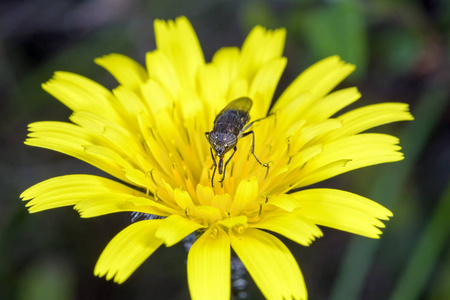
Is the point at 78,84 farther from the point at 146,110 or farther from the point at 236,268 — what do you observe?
the point at 236,268

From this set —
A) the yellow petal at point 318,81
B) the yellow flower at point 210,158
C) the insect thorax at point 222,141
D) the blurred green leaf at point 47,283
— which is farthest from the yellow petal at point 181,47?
the blurred green leaf at point 47,283

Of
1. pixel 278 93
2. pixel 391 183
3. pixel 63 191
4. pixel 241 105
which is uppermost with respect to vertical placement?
pixel 278 93

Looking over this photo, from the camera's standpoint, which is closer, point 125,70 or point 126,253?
point 126,253

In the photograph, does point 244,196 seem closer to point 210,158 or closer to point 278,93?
point 210,158

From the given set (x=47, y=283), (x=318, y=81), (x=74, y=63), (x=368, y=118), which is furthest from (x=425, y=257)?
(x=74, y=63)

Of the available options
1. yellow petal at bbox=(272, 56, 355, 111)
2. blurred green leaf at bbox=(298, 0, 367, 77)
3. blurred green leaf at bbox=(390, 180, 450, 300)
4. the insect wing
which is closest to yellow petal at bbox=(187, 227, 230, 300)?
the insect wing
